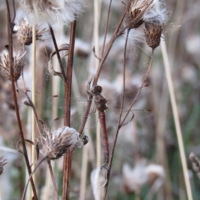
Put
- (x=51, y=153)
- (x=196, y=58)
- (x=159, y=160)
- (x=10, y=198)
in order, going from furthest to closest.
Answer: (x=196, y=58) → (x=159, y=160) → (x=10, y=198) → (x=51, y=153)

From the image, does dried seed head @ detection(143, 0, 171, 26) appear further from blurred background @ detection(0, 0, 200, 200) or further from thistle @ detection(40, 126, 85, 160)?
thistle @ detection(40, 126, 85, 160)

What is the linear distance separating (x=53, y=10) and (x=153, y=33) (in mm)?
144

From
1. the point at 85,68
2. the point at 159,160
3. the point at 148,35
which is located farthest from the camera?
the point at 85,68

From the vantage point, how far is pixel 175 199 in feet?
5.46

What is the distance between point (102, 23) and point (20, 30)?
4.94 feet

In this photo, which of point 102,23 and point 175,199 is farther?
point 102,23

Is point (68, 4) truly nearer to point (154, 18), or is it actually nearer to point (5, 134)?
point (154, 18)

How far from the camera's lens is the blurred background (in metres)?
1.21

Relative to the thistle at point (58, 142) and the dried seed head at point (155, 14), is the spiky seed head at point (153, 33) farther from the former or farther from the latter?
the thistle at point (58, 142)

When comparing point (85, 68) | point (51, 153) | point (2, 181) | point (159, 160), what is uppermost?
point (85, 68)

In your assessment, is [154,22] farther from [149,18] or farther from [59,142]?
[59,142]

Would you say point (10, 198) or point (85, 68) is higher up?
point (85, 68)

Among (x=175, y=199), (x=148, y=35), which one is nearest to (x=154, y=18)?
(x=148, y=35)

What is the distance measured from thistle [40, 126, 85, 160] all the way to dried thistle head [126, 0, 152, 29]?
0.17 m
